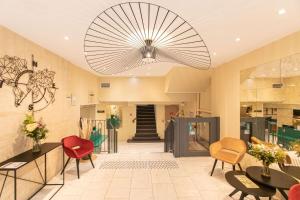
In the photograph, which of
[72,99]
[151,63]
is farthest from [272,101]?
[72,99]

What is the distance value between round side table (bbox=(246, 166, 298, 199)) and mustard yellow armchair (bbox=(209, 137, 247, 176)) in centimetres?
89

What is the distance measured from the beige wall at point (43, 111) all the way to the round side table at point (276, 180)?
12.3 ft

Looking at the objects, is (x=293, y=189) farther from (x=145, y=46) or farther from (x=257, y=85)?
(x=257, y=85)

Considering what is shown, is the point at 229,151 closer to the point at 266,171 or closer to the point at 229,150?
the point at 229,150

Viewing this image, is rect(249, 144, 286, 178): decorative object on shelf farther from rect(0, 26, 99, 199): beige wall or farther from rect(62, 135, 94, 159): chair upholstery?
rect(0, 26, 99, 199): beige wall

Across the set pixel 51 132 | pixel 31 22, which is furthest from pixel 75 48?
pixel 51 132

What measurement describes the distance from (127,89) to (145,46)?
7.00m

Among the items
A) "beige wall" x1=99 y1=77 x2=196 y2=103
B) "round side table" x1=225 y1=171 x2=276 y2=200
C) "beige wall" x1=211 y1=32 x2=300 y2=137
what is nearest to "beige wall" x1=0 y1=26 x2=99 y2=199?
"beige wall" x1=99 y1=77 x2=196 y2=103

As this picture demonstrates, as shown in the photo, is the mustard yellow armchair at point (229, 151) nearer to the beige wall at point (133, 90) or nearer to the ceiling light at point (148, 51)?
the ceiling light at point (148, 51)

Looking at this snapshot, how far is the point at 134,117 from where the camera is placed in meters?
11.7

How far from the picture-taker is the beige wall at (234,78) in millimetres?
3263

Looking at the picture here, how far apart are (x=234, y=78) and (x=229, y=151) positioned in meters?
1.86

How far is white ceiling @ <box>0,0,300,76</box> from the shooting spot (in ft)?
7.07

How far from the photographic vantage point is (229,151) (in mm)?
4445
